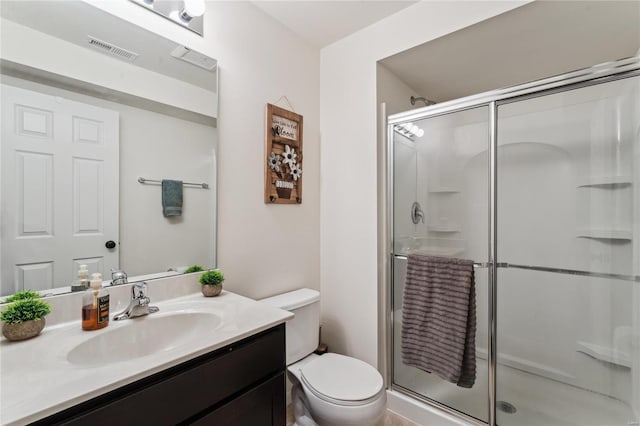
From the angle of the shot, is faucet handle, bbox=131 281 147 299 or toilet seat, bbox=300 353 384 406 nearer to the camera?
faucet handle, bbox=131 281 147 299

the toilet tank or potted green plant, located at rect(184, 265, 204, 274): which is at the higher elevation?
potted green plant, located at rect(184, 265, 204, 274)

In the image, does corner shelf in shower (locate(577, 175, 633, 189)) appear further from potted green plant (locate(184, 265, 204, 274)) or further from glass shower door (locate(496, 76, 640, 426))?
potted green plant (locate(184, 265, 204, 274))

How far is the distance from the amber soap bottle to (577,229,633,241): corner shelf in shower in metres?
2.00

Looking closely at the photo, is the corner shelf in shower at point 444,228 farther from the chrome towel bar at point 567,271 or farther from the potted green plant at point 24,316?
the potted green plant at point 24,316

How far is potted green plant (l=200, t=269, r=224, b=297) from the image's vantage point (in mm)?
1317

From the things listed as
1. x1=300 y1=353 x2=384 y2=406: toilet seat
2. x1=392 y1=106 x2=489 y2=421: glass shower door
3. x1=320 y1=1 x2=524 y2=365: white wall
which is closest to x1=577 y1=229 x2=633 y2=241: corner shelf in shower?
x1=392 y1=106 x2=489 y2=421: glass shower door

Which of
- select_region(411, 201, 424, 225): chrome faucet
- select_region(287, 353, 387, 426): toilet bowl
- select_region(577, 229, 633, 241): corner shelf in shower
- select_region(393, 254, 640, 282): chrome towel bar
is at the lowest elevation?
select_region(287, 353, 387, 426): toilet bowl

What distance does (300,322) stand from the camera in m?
1.60

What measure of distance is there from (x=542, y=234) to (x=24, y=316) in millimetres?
2091

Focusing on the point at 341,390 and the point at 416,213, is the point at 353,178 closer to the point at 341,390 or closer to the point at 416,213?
the point at 416,213

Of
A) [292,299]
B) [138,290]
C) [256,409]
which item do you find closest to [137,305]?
[138,290]

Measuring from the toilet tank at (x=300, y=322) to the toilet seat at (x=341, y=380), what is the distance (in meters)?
0.10

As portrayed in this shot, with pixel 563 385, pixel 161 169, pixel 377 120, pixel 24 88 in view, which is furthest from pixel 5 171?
pixel 563 385

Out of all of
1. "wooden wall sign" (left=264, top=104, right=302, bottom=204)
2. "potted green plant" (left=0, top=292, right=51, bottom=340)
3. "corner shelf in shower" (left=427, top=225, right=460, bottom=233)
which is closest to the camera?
"potted green plant" (left=0, top=292, right=51, bottom=340)
